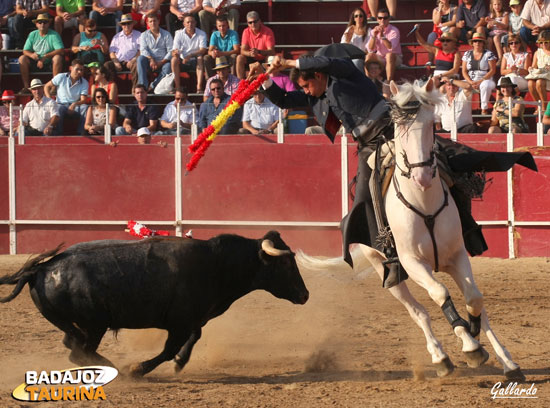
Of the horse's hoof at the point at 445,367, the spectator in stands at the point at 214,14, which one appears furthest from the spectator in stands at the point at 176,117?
the horse's hoof at the point at 445,367

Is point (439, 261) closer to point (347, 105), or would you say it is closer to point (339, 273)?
point (347, 105)

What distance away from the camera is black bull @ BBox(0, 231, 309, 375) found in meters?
5.89

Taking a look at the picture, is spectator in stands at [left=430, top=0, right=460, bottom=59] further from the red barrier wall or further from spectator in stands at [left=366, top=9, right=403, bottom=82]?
the red barrier wall

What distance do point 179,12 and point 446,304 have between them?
1151 cm

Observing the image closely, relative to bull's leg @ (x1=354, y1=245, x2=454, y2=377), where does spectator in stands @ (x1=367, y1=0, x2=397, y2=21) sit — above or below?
above

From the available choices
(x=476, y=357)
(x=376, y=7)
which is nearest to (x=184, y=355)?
(x=476, y=357)

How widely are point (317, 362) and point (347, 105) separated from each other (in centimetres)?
173

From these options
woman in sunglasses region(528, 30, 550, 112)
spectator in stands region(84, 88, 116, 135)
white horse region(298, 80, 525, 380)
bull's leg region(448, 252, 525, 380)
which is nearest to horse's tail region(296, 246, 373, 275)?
white horse region(298, 80, 525, 380)

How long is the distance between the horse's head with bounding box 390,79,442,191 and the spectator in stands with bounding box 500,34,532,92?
8557 millimetres

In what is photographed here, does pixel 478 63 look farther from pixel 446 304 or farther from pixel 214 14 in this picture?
pixel 446 304

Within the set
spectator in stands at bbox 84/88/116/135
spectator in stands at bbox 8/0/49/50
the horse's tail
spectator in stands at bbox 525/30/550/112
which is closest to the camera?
the horse's tail

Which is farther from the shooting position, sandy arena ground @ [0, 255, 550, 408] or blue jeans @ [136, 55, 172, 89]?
blue jeans @ [136, 55, 172, 89]

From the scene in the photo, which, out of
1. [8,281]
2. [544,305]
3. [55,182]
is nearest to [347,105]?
[8,281]

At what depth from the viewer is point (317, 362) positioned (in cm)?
665
